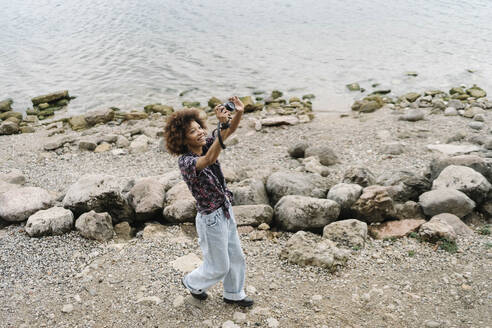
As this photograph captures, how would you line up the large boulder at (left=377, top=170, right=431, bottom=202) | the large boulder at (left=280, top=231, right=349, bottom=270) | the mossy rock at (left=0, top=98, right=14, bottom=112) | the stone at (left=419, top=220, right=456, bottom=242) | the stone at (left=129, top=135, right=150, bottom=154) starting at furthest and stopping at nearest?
the mossy rock at (left=0, top=98, right=14, bottom=112), the stone at (left=129, top=135, right=150, bottom=154), the large boulder at (left=377, top=170, right=431, bottom=202), the stone at (left=419, top=220, right=456, bottom=242), the large boulder at (left=280, top=231, right=349, bottom=270)

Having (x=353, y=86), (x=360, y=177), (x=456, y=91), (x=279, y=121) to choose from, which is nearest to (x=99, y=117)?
(x=279, y=121)

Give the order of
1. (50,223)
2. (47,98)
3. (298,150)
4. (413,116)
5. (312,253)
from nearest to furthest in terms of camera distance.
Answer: (312,253) → (50,223) → (298,150) → (413,116) → (47,98)

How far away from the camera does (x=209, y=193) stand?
4242 mm

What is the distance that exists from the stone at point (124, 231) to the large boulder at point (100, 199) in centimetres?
14

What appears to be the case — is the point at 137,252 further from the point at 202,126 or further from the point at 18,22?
the point at 18,22

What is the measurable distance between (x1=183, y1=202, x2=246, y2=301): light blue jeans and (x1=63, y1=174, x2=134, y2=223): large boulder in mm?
2589

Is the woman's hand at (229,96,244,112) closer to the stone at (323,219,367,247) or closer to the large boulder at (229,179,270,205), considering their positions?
the stone at (323,219,367,247)

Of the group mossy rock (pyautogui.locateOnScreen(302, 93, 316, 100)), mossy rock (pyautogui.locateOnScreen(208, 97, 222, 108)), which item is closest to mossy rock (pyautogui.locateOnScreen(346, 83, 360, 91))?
mossy rock (pyautogui.locateOnScreen(302, 93, 316, 100))

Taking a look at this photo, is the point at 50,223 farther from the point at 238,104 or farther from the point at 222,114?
the point at 238,104

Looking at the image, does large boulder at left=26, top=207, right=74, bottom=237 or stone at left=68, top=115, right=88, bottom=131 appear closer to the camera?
large boulder at left=26, top=207, right=74, bottom=237

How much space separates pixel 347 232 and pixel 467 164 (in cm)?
287

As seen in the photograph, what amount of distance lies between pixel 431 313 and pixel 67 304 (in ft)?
14.0

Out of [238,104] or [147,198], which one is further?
[147,198]

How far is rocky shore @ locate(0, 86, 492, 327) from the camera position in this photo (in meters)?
5.02
